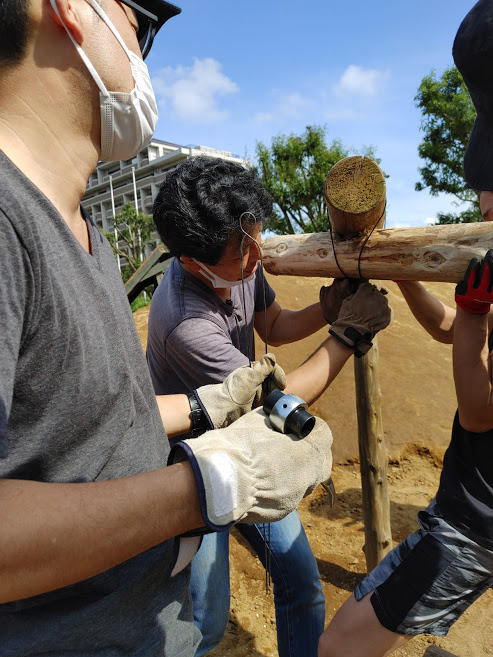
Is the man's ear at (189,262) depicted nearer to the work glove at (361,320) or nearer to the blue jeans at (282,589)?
the work glove at (361,320)

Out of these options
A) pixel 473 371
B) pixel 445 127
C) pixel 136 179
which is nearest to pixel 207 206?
pixel 473 371

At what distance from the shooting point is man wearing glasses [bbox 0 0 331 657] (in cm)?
81

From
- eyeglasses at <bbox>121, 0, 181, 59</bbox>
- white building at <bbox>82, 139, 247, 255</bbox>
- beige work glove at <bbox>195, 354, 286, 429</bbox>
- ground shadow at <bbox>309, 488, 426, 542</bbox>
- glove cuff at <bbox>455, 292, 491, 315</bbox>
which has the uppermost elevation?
white building at <bbox>82, 139, 247, 255</bbox>

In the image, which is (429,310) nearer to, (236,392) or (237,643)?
(236,392)

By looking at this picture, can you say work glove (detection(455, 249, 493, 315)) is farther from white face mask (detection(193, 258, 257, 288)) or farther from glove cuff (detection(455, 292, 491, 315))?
white face mask (detection(193, 258, 257, 288))

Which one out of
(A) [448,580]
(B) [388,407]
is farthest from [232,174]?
(B) [388,407]

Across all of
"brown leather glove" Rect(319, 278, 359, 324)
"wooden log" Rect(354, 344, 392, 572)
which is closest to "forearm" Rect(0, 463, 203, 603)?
"brown leather glove" Rect(319, 278, 359, 324)

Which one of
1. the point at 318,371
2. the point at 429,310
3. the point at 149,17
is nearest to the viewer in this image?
the point at 149,17

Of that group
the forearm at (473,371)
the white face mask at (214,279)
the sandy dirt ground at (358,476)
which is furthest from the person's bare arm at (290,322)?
the sandy dirt ground at (358,476)

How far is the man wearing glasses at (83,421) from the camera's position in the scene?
2.66 ft

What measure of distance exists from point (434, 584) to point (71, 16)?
2.10 m

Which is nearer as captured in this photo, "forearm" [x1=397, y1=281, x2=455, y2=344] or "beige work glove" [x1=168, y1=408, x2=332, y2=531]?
"beige work glove" [x1=168, y1=408, x2=332, y2=531]

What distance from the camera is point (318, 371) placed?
2.18 metres

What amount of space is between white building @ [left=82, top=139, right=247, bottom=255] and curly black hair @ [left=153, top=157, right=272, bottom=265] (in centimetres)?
5145
